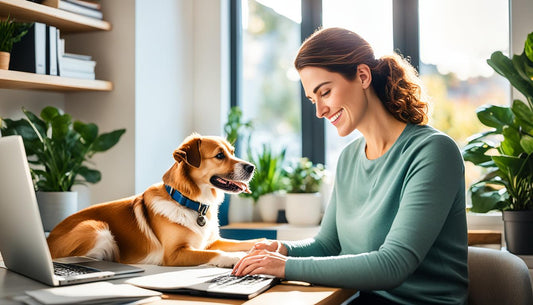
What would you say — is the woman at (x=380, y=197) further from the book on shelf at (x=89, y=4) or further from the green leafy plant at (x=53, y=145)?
the book on shelf at (x=89, y=4)

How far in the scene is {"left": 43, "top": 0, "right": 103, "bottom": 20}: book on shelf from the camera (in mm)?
2743

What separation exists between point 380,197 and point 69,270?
2.56 feet

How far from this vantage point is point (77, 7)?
2.88 meters

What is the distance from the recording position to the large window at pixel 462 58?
3047mm

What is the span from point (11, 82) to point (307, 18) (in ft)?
5.94

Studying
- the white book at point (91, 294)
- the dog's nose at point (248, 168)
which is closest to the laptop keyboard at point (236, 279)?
the white book at point (91, 294)

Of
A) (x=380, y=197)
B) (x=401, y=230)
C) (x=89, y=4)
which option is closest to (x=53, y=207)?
(x=89, y=4)

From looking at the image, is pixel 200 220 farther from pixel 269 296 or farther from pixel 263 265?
pixel 269 296

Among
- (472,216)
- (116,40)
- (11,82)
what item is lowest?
(472,216)

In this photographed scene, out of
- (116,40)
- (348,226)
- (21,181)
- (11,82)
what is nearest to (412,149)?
(348,226)

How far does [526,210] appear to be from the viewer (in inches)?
92.1


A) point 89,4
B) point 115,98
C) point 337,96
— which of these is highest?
point 89,4

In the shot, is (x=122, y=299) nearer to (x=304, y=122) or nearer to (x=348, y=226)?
(x=348, y=226)

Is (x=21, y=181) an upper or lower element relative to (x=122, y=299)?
upper
